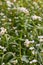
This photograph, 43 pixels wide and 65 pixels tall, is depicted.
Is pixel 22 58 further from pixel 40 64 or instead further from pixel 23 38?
pixel 23 38

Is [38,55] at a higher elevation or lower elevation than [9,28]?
lower

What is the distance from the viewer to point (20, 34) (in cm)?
343

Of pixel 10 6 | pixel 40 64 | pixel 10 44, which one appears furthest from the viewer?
pixel 10 6

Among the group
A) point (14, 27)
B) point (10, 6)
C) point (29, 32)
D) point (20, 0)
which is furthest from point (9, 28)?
point (20, 0)

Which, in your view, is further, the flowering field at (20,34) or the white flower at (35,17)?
the white flower at (35,17)

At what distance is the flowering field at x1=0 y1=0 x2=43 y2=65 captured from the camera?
3038 millimetres

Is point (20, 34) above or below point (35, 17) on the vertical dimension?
below

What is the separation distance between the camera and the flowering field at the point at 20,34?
3.04 meters

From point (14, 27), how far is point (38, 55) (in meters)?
0.70

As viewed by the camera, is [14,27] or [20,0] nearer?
[14,27]

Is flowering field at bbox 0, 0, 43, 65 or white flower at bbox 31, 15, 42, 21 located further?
white flower at bbox 31, 15, 42, 21

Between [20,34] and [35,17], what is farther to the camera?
[35,17]

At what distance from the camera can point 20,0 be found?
4559 millimetres

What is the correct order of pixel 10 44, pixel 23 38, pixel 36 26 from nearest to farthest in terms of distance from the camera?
pixel 10 44
pixel 23 38
pixel 36 26
